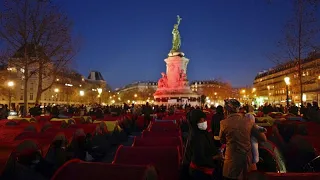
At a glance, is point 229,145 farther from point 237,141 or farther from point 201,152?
point 201,152

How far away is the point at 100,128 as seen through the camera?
1597 centimetres

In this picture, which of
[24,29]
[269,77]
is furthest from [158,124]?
[269,77]

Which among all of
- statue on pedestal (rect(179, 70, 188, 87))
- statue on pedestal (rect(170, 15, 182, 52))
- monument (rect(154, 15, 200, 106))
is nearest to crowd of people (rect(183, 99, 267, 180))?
monument (rect(154, 15, 200, 106))

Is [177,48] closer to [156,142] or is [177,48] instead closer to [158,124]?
[158,124]

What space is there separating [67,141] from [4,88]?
228 feet

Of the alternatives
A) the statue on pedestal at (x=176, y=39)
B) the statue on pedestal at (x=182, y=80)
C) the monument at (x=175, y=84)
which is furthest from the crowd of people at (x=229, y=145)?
the statue on pedestal at (x=176, y=39)

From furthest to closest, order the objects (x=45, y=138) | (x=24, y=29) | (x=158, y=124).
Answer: (x=24, y=29), (x=158, y=124), (x=45, y=138)

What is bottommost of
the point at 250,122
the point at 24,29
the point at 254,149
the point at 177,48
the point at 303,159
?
the point at 303,159

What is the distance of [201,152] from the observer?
6250mm

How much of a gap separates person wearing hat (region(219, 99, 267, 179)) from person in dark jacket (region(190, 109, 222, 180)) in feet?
1.75

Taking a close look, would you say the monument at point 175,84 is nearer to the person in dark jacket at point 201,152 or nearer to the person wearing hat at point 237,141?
the person in dark jacket at point 201,152

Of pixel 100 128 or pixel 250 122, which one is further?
pixel 100 128

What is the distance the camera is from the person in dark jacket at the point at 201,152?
6.21 meters

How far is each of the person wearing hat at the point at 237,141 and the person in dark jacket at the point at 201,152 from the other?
0.53 meters
